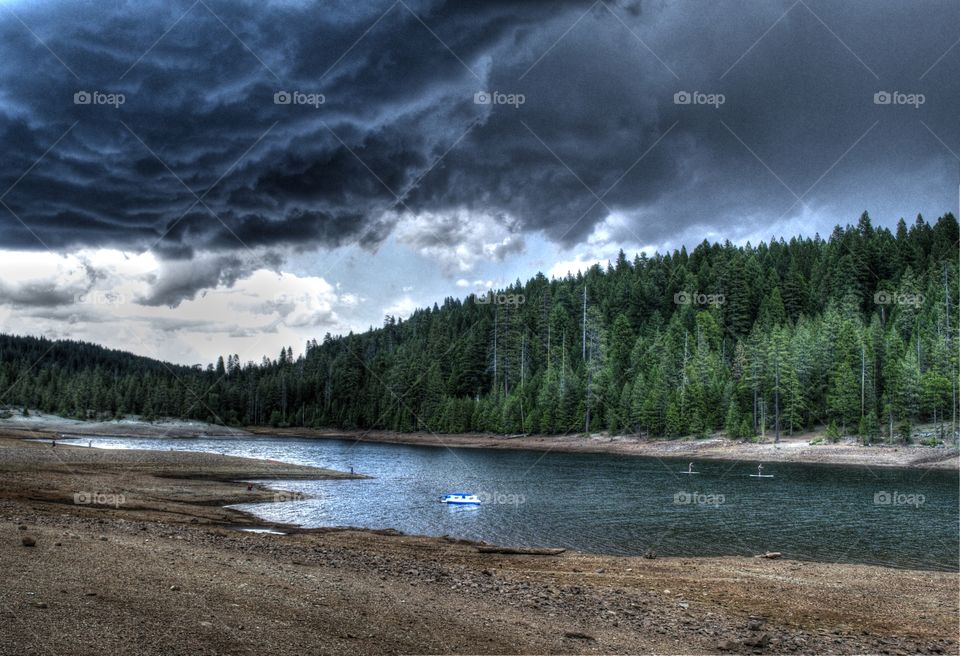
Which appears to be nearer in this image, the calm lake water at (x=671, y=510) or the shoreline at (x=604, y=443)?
the calm lake water at (x=671, y=510)

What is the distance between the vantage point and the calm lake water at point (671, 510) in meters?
29.9

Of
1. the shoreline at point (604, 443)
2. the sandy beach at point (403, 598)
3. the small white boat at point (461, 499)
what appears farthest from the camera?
the shoreline at point (604, 443)

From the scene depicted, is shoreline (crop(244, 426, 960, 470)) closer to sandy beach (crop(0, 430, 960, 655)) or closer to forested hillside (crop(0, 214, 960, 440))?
forested hillside (crop(0, 214, 960, 440))

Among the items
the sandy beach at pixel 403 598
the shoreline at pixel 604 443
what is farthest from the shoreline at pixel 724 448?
the sandy beach at pixel 403 598

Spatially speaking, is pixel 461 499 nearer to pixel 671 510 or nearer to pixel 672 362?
pixel 671 510

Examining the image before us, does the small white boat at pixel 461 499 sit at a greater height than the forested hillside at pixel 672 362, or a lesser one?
lesser

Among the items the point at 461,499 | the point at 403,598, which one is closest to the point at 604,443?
the point at 461,499

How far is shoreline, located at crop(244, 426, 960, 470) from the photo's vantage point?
75312 mm

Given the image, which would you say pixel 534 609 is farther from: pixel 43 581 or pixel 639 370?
pixel 639 370

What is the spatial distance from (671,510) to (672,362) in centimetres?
7805

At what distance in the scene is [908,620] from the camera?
16234 mm

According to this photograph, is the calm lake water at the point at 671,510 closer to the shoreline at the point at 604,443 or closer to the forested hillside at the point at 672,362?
the shoreline at the point at 604,443

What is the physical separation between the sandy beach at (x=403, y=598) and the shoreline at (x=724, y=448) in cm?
6278

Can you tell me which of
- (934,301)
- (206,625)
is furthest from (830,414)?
(206,625)
